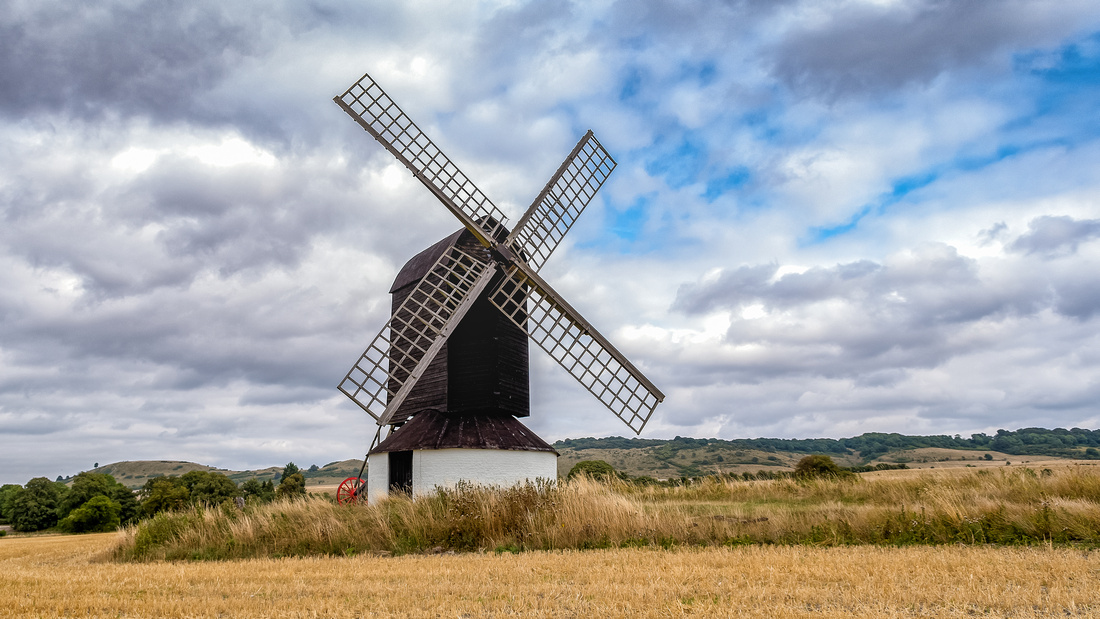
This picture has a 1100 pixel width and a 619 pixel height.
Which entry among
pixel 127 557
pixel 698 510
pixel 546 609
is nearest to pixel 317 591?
pixel 546 609

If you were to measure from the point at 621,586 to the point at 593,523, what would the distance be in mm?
4121

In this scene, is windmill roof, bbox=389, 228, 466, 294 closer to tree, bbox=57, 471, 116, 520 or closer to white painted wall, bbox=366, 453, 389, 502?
white painted wall, bbox=366, 453, 389, 502

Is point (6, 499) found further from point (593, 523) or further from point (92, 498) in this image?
point (593, 523)

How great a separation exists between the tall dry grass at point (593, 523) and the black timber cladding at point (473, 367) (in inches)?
236

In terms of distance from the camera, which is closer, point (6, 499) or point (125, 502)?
point (125, 502)

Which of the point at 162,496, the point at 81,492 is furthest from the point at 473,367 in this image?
the point at 81,492

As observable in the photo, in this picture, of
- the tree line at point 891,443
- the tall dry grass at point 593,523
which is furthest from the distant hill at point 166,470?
the tall dry grass at point 593,523

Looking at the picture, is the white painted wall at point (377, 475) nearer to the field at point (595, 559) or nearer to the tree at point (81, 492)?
the field at point (595, 559)

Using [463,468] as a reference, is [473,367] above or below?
above

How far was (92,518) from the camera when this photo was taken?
28.9m

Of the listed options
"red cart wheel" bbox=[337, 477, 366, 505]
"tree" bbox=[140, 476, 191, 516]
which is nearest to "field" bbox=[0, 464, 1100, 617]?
"red cart wheel" bbox=[337, 477, 366, 505]

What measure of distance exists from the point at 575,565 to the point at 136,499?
3344 cm

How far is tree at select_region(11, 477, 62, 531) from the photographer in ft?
105

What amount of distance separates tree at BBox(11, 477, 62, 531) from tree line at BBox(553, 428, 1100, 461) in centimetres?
5997
